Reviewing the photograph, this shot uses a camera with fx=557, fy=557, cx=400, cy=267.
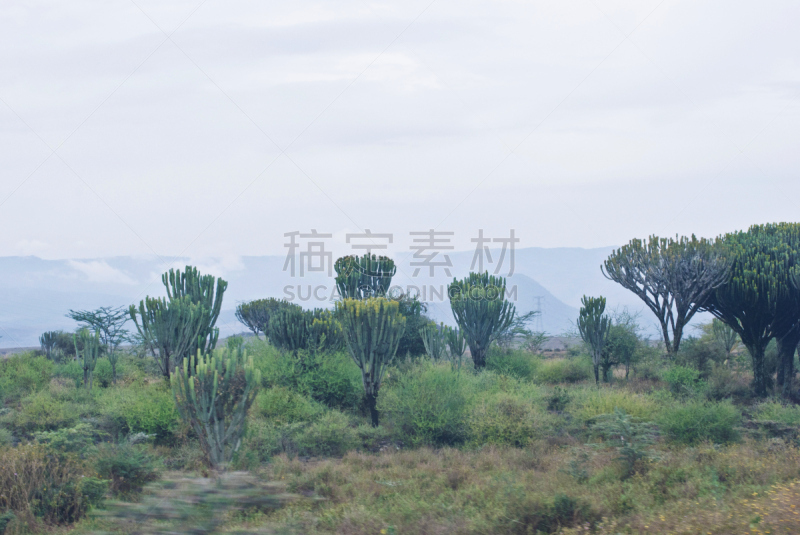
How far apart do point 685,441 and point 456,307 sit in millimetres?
8443

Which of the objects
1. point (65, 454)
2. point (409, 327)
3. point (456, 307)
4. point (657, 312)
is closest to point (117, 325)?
point (409, 327)

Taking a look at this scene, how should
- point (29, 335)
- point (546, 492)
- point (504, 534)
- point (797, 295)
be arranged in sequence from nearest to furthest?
point (504, 534), point (546, 492), point (797, 295), point (29, 335)

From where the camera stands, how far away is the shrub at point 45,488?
25.2 feet

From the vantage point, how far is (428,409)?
12.0 meters

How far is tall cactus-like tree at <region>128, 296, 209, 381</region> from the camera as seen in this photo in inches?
544

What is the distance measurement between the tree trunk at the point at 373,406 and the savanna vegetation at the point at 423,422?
2.7 inches

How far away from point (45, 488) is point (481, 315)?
1243 centimetres

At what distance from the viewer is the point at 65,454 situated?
8.87 m

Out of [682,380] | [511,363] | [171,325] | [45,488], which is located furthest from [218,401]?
[682,380]

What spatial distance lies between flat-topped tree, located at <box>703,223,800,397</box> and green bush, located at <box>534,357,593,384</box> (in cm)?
535

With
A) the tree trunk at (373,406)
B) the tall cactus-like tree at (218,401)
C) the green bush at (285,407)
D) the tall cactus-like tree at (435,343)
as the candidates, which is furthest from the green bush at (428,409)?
the tall cactus-like tree at (435,343)

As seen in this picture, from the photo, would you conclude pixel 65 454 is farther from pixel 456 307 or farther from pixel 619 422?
pixel 456 307

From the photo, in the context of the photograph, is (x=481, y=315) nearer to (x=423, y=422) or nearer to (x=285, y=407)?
(x=423, y=422)

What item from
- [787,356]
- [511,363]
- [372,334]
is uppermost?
[372,334]
